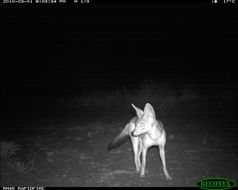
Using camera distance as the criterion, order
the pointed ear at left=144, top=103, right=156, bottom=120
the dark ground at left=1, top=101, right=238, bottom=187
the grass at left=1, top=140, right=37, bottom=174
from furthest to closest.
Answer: the grass at left=1, top=140, right=37, bottom=174, the dark ground at left=1, top=101, right=238, bottom=187, the pointed ear at left=144, top=103, right=156, bottom=120

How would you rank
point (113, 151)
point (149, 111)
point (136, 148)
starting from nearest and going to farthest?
1. point (149, 111)
2. point (136, 148)
3. point (113, 151)

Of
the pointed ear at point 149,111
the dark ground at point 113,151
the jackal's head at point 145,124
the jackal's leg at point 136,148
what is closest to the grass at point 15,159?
the dark ground at point 113,151

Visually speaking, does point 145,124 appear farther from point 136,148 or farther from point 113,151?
point 113,151

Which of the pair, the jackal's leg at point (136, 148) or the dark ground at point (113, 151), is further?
the jackal's leg at point (136, 148)

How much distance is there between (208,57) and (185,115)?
8.68 meters

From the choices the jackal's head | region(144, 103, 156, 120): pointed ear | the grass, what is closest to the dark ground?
the grass

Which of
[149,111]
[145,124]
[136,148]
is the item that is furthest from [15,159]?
[149,111]

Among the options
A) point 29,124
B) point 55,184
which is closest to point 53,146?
point 55,184

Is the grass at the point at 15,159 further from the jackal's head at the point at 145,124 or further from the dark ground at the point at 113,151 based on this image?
the jackal's head at the point at 145,124

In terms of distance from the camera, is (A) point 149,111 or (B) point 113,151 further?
(B) point 113,151

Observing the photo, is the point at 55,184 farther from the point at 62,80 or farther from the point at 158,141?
the point at 62,80

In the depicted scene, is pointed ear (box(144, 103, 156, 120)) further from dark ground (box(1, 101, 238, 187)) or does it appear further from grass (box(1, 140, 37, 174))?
grass (box(1, 140, 37, 174))

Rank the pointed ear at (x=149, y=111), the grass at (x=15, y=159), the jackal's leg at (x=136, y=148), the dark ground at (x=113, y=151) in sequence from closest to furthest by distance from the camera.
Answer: the pointed ear at (x=149, y=111)
the dark ground at (x=113, y=151)
the jackal's leg at (x=136, y=148)
the grass at (x=15, y=159)

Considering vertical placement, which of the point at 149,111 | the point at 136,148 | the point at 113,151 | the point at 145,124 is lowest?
the point at 113,151
